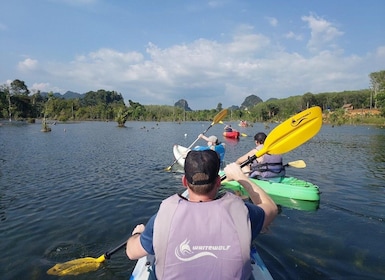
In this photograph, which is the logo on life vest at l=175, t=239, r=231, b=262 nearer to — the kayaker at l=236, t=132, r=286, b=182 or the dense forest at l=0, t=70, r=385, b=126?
the kayaker at l=236, t=132, r=286, b=182

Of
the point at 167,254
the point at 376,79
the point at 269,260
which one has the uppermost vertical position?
the point at 376,79

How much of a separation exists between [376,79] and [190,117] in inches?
2401

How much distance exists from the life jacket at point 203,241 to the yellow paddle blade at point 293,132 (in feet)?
9.16

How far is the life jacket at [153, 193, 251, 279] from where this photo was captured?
2.28 m

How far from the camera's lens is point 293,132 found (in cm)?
504

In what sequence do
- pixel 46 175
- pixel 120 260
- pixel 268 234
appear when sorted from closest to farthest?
1. pixel 120 260
2. pixel 268 234
3. pixel 46 175

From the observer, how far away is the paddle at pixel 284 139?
4934mm

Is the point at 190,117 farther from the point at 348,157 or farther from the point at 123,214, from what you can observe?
the point at 123,214

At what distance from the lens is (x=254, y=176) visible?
31.0ft

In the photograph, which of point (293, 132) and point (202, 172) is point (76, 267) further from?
point (293, 132)

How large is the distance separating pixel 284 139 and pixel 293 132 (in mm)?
215

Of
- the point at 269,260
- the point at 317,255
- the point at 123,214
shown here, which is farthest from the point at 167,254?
the point at 123,214

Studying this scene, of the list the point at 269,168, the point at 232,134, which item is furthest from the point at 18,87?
the point at 269,168

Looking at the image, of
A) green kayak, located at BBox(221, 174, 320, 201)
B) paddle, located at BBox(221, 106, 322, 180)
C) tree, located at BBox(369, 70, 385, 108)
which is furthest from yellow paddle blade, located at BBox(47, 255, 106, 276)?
tree, located at BBox(369, 70, 385, 108)
